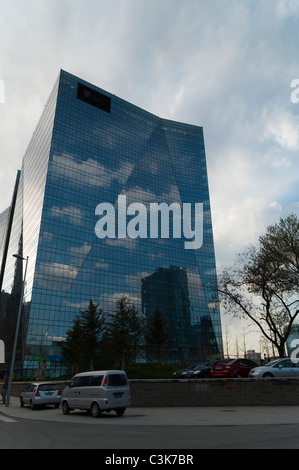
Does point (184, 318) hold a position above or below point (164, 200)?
below

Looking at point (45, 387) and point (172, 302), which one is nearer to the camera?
point (45, 387)

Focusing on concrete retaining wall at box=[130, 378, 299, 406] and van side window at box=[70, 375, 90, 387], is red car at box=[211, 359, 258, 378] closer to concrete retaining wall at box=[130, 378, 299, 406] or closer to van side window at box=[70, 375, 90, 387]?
concrete retaining wall at box=[130, 378, 299, 406]

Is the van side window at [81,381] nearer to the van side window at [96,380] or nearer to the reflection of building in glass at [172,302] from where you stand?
the van side window at [96,380]

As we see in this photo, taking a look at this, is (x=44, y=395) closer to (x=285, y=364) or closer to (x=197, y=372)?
(x=197, y=372)

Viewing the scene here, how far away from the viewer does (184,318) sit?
94.1 m

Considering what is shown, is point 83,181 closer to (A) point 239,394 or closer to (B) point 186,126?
(B) point 186,126

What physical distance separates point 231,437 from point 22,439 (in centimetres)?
557

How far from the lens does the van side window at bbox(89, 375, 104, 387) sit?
52.5 feet

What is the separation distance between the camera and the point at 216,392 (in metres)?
19.5

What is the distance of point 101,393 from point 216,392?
717 cm

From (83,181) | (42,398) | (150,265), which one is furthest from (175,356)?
(42,398)

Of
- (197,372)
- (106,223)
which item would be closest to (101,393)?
(197,372)

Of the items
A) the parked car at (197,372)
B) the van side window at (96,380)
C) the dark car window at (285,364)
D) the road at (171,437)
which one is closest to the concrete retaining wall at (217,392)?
the dark car window at (285,364)

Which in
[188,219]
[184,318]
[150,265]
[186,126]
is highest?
[186,126]
